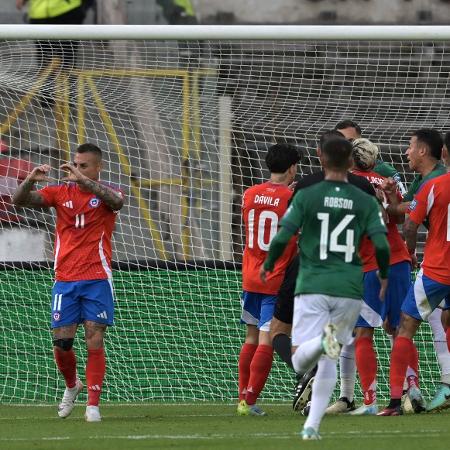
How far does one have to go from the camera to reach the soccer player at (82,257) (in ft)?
31.6

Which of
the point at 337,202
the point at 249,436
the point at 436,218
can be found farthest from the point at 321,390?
the point at 436,218

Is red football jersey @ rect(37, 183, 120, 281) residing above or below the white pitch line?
above

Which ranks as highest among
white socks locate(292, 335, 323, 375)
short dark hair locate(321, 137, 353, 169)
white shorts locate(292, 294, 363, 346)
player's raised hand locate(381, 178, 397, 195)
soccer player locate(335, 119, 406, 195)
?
short dark hair locate(321, 137, 353, 169)

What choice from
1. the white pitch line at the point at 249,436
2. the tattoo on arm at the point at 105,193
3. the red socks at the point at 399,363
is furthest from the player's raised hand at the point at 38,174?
the red socks at the point at 399,363

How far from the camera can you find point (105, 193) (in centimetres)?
962

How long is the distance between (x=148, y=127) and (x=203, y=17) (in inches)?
143

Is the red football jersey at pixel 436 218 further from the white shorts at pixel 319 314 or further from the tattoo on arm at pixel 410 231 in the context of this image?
the white shorts at pixel 319 314

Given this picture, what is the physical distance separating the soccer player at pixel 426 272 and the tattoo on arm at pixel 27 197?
2.56 meters

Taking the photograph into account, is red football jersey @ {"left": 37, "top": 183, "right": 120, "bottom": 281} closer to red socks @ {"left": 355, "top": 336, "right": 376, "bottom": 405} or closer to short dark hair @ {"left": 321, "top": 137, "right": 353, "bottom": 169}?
red socks @ {"left": 355, "top": 336, "right": 376, "bottom": 405}

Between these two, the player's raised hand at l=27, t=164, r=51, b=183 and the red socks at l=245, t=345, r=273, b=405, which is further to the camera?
the red socks at l=245, t=345, r=273, b=405

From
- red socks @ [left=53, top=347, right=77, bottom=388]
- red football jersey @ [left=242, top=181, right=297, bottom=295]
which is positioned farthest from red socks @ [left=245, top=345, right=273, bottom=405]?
red socks @ [left=53, top=347, right=77, bottom=388]

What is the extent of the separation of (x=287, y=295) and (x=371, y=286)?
676mm

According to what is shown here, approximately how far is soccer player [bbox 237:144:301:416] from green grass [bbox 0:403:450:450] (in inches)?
11.3

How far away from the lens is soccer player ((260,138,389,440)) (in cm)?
770
